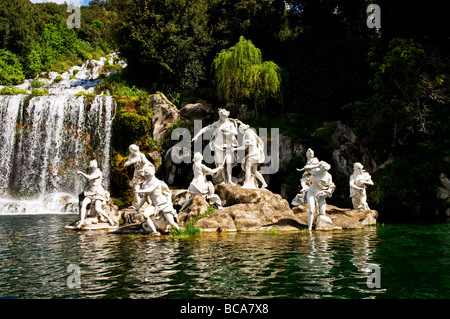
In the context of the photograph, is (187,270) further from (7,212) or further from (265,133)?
(7,212)

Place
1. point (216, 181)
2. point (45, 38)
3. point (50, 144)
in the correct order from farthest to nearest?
1. point (45, 38)
2. point (50, 144)
3. point (216, 181)

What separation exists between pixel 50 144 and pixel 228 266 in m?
20.3

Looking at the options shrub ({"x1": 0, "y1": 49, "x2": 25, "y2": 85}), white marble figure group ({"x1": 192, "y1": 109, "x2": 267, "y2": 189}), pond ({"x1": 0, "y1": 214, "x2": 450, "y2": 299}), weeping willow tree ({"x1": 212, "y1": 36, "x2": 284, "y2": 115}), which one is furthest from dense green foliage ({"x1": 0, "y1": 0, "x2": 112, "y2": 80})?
pond ({"x1": 0, "y1": 214, "x2": 450, "y2": 299})

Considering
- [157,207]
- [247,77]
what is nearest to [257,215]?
[157,207]

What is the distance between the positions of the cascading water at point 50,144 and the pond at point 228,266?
1309 cm

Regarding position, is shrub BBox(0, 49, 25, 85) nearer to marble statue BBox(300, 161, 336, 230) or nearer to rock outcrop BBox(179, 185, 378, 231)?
rock outcrop BBox(179, 185, 378, 231)

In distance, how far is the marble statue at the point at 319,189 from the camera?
10.9 meters

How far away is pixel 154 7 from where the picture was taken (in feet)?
95.8

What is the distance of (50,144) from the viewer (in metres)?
23.2

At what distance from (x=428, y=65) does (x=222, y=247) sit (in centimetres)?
1567

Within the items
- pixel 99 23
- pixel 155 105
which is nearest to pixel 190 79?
pixel 155 105

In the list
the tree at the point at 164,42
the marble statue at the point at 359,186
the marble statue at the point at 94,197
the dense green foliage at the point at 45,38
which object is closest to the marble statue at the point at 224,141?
the marble statue at the point at 94,197

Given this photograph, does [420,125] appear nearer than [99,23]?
Yes

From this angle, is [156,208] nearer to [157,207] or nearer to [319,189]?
[157,207]
